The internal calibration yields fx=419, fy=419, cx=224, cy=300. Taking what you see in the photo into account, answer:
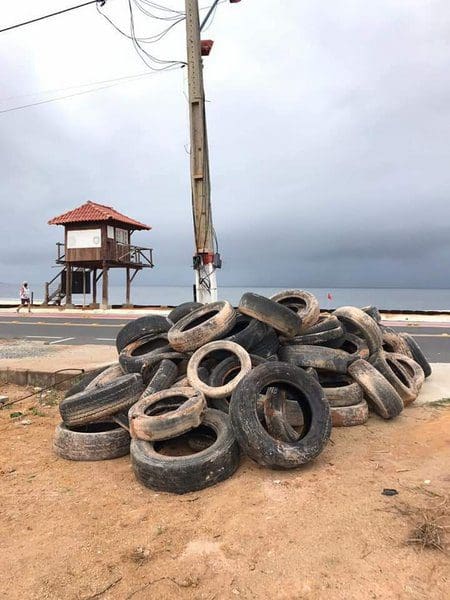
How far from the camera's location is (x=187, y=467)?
149 inches

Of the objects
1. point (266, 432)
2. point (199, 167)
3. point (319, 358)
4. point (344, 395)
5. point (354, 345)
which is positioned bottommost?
point (266, 432)

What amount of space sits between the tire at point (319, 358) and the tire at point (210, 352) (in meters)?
0.73

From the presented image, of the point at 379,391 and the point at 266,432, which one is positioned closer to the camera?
the point at 266,432

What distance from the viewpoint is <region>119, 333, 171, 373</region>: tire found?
5762 mm

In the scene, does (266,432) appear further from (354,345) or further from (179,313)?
(179,313)

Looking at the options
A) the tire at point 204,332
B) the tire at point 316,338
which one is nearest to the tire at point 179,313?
the tire at point 204,332

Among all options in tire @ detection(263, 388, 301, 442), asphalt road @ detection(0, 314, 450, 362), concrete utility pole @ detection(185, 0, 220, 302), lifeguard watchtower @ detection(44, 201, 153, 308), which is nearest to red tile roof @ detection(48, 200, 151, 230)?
lifeguard watchtower @ detection(44, 201, 153, 308)

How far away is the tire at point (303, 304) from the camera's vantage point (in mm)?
6090

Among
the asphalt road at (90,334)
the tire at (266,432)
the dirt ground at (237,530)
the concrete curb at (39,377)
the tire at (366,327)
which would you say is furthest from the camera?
the asphalt road at (90,334)

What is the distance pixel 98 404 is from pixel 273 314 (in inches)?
97.7

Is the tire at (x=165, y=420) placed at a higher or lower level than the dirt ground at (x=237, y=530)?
higher

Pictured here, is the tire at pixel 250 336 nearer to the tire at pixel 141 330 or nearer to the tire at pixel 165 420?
the tire at pixel 165 420

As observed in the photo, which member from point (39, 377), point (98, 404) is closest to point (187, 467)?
point (98, 404)

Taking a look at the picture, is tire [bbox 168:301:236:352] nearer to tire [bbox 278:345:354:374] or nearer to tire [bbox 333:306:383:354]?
tire [bbox 278:345:354:374]
